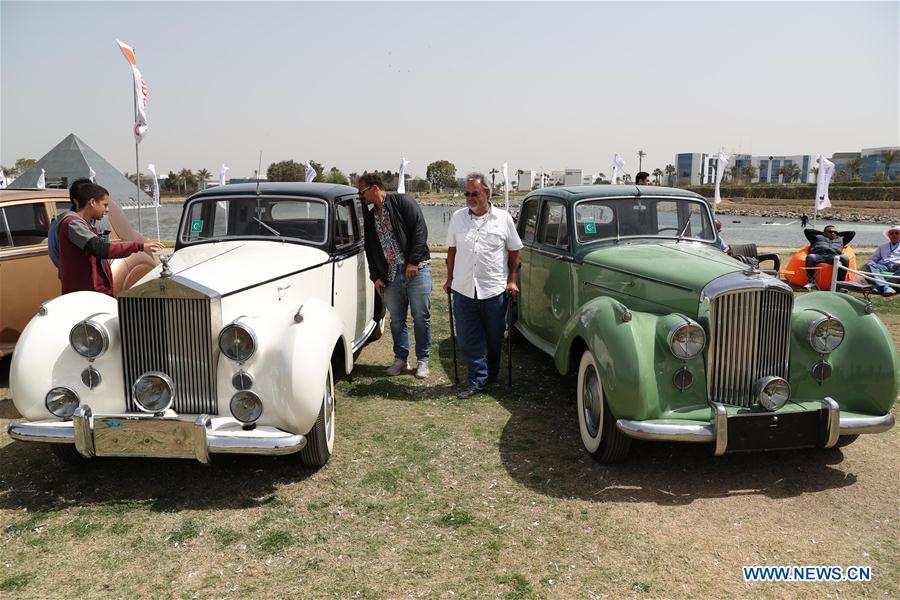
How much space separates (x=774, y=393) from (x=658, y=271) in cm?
125

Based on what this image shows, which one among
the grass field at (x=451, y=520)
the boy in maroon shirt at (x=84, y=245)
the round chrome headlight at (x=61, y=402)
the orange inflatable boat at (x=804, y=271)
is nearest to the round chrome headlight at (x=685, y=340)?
the grass field at (x=451, y=520)

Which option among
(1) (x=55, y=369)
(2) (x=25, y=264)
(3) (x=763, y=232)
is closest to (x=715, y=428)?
(1) (x=55, y=369)

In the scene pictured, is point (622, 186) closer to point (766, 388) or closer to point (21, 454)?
point (766, 388)

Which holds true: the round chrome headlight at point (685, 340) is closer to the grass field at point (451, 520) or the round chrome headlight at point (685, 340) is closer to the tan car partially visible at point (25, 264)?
the grass field at point (451, 520)

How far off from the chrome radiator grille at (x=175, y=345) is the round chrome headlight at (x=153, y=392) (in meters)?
0.10

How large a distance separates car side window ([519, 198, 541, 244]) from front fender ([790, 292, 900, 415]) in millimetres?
3258

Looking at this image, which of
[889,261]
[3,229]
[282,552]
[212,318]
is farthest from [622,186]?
[889,261]

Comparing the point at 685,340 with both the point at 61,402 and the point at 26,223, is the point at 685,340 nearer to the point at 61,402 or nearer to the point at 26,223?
the point at 61,402

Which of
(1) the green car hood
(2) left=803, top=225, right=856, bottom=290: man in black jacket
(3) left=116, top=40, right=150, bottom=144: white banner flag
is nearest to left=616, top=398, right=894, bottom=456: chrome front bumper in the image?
(1) the green car hood

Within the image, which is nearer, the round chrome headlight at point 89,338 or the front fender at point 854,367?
the round chrome headlight at point 89,338

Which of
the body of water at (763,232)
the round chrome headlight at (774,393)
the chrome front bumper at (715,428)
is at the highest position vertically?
the round chrome headlight at (774,393)

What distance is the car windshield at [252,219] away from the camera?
591 cm

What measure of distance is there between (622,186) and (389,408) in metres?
3.36

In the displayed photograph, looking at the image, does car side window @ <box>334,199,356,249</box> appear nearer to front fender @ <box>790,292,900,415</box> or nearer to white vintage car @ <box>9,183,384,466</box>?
white vintage car @ <box>9,183,384,466</box>
